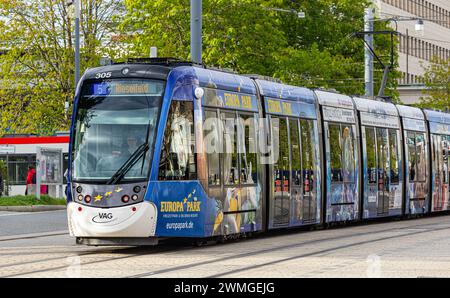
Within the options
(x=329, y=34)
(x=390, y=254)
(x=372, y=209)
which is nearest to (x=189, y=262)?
(x=390, y=254)

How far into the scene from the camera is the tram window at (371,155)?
30250mm

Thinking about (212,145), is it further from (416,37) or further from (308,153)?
(416,37)

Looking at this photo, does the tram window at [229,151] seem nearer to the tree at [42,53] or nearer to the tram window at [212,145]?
the tram window at [212,145]

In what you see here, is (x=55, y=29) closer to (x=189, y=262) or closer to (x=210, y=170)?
(x=210, y=170)

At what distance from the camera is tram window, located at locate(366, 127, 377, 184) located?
3025 centimetres

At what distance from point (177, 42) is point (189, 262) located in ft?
105

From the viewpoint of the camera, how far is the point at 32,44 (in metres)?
55.3

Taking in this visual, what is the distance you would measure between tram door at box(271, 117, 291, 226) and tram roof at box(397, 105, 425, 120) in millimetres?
9061

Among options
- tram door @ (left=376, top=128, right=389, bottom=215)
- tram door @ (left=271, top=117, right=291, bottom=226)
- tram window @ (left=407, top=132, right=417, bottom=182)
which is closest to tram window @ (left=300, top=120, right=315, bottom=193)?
tram door @ (left=271, top=117, right=291, bottom=226)

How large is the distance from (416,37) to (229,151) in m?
85.6

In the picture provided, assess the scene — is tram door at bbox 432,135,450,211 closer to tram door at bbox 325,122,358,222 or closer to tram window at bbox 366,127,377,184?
tram window at bbox 366,127,377,184

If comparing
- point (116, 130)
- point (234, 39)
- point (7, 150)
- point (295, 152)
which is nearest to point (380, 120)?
point (295, 152)

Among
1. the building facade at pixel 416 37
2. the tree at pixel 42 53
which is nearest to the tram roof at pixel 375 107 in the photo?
the tree at pixel 42 53

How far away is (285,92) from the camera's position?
25.4 metres
